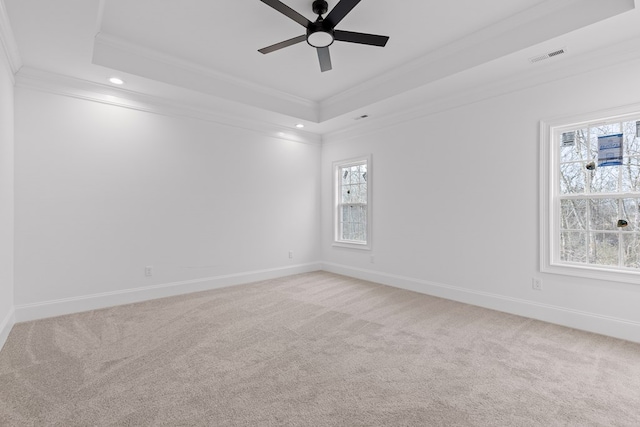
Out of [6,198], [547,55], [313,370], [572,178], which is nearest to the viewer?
[313,370]

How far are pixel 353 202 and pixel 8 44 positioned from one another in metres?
4.66

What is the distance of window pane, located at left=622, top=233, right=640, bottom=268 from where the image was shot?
287 centimetres

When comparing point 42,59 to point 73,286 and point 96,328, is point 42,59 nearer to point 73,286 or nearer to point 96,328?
point 73,286

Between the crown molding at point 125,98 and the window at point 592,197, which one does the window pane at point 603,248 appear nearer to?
the window at point 592,197

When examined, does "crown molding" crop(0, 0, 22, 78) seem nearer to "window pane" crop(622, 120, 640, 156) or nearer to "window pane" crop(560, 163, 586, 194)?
"window pane" crop(560, 163, 586, 194)

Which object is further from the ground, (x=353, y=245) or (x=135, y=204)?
(x=135, y=204)

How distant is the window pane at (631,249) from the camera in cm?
287

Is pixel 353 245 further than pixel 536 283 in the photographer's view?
Yes

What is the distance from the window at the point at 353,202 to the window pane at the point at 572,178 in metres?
2.60

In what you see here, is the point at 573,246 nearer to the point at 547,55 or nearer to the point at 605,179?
the point at 605,179

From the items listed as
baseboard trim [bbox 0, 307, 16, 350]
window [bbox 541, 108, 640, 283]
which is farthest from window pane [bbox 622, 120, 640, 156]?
baseboard trim [bbox 0, 307, 16, 350]

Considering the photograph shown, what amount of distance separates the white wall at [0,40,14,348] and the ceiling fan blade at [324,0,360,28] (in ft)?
9.32

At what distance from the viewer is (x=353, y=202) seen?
5.62 m

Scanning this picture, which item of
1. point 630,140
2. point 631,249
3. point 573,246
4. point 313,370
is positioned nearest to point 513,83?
point 630,140
